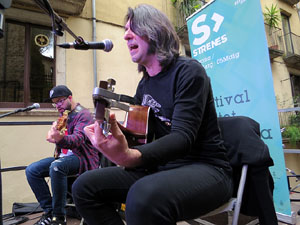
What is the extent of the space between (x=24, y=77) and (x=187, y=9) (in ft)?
13.6

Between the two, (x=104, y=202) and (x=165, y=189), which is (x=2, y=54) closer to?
(x=104, y=202)

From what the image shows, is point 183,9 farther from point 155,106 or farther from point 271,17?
point 155,106

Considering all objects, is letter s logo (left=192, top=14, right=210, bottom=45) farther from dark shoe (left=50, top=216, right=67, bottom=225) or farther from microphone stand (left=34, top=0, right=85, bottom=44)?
dark shoe (left=50, top=216, right=67, bottom=225)

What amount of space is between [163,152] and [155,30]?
64 centimetres

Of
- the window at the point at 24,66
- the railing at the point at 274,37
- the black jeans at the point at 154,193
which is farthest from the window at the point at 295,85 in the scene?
the black jeans at the point at 154,193

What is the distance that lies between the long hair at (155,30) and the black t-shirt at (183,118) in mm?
63

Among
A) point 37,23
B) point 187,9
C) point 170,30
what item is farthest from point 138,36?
point 187,9

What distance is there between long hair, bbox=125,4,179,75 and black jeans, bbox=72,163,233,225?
1.89 feet

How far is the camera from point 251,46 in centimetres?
199

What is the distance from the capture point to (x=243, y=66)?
2076mm

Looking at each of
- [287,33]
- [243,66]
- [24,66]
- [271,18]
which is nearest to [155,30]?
[243,66]

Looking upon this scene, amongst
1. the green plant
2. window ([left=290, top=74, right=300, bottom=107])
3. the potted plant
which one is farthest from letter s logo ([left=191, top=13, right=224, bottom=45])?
window ([left=290, top=74, right=300, bottom=107])

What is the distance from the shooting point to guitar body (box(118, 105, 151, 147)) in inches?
35.9

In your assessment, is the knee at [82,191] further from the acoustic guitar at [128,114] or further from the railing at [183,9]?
the railing at [183,9]
